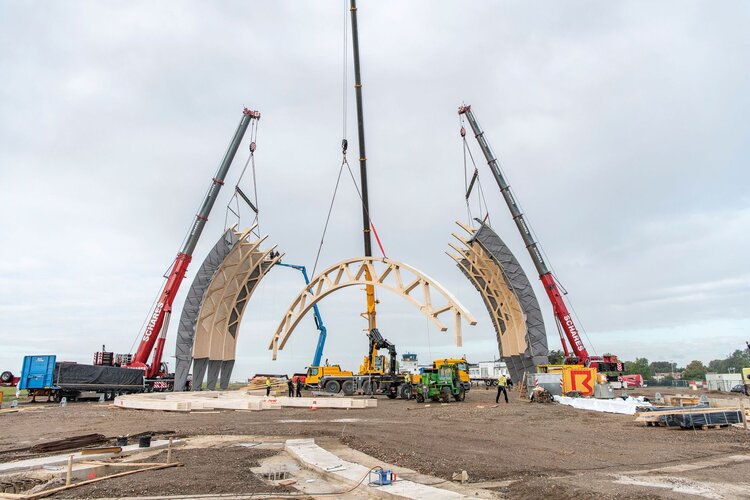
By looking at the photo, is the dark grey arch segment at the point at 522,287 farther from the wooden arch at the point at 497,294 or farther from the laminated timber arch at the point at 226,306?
the laminated timber arch at the point at 226,306

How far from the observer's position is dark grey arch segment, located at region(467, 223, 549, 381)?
3722cm

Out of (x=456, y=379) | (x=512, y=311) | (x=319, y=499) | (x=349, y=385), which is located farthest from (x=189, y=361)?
(x=319, y=499)

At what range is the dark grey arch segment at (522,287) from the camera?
37219 millimetres

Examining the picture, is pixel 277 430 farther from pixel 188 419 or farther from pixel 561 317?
pixel 561 317

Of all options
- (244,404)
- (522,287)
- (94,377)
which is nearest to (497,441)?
(244,404)

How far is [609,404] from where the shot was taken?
62.8 ft

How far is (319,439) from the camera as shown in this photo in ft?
38.7

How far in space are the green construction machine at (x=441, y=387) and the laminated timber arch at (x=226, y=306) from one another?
62.8 feet

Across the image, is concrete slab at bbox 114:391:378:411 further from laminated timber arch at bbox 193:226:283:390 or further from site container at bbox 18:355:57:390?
laminated timber arch at bbox 193:226:283:390

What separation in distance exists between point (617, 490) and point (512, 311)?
34.9 meters

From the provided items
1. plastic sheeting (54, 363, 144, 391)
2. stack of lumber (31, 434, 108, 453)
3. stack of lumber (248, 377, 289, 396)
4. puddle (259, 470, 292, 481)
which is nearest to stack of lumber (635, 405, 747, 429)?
puddle (259, 470, 292, 481)

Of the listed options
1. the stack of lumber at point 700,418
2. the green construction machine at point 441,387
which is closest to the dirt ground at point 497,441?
the stack of lumber at point 700,418

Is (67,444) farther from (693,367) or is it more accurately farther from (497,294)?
(693,367)

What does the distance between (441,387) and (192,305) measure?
21330 mm
